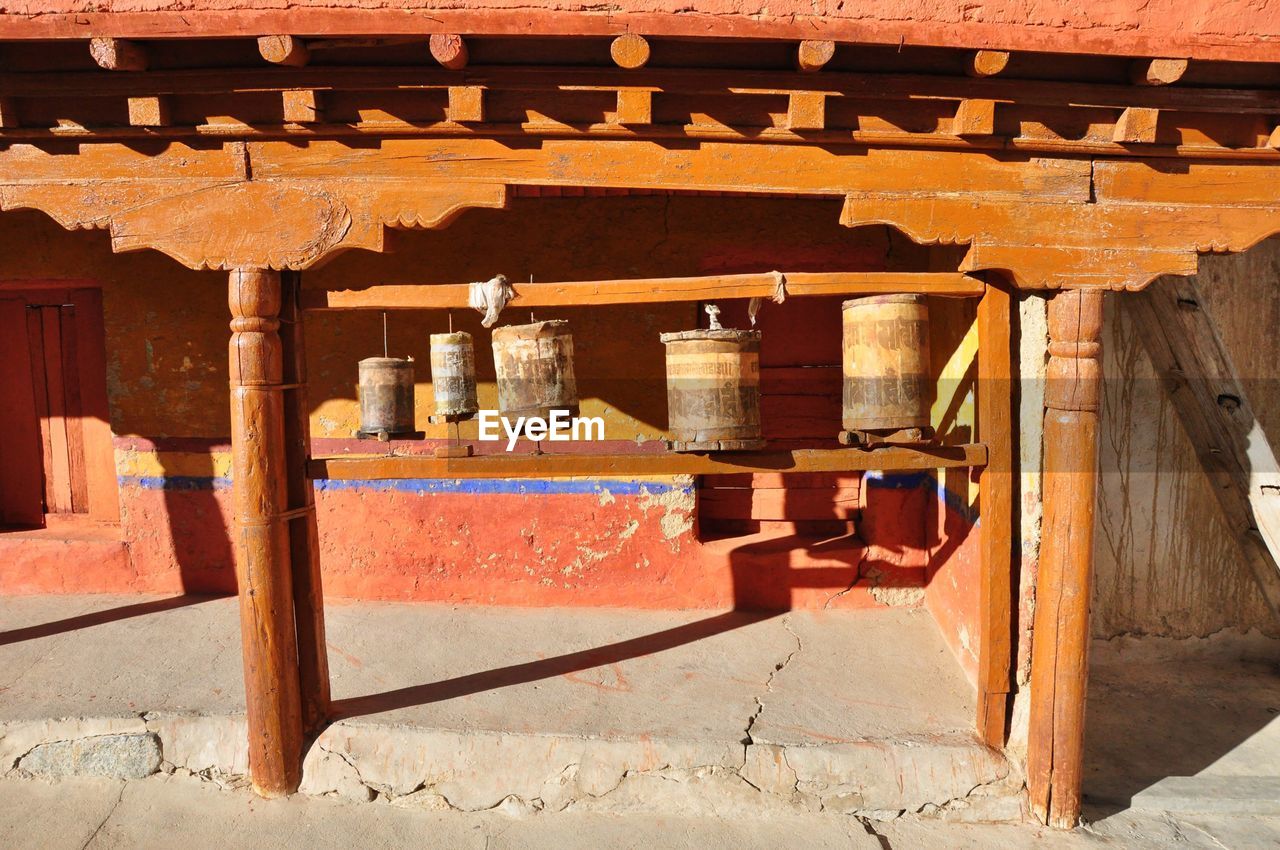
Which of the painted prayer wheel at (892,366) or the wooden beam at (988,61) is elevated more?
the wooden beam at (988,61)

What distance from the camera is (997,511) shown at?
13.3ft

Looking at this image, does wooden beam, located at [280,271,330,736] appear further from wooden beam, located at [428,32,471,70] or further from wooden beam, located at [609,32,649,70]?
wooden beam, located at [609,32,649,70]

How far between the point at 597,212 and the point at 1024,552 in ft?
11.5

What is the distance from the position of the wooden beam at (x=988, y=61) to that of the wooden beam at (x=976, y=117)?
12 cm

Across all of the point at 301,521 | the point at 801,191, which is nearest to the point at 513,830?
the point at 301,521

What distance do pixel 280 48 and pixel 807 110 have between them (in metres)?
2.25

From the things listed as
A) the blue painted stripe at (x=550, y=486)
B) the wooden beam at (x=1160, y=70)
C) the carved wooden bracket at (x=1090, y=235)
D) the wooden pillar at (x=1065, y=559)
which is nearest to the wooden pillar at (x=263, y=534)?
the blue painted stripe at (x=550, y=486)

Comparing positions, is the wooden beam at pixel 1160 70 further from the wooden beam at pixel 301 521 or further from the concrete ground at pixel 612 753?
the wooden beam at pixel 301 521

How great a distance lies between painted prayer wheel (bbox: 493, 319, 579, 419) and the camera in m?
4.13

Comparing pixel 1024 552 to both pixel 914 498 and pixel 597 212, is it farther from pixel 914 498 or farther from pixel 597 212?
pixel 597 212

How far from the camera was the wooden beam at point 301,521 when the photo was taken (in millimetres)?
4137

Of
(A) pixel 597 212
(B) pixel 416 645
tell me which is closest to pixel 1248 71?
(A) pixel 597 212

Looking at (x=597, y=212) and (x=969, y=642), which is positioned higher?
(x=597, y=212)

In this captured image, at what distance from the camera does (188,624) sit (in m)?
5.75
